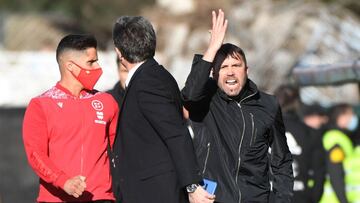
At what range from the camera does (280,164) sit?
23.9ft

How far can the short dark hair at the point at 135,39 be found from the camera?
21.8 feet

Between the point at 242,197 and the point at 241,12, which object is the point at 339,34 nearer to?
the point at 241,12

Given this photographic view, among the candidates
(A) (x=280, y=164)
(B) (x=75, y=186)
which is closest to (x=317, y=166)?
(A) (x=280, y=164)

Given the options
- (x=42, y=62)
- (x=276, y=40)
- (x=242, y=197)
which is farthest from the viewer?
(x=276, y=40)

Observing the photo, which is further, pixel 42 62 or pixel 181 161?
pixel 42 62

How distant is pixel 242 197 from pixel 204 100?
27.0 inches

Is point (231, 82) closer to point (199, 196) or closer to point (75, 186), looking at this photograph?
point (199, 196)

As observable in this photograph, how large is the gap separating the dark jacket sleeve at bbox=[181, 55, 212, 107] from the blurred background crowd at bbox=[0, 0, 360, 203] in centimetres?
547

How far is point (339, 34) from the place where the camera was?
67.7 feet

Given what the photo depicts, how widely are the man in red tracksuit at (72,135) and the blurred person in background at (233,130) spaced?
634mm

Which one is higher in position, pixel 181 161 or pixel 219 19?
pixel 219 19

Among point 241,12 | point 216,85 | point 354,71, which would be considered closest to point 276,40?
point 241,12

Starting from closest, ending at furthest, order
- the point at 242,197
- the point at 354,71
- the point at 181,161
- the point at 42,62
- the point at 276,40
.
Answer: the point at 181,161, the point at 242,197, the point at 354,71, the point at 42,62, the point at 276,40

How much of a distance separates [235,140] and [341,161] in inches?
171
